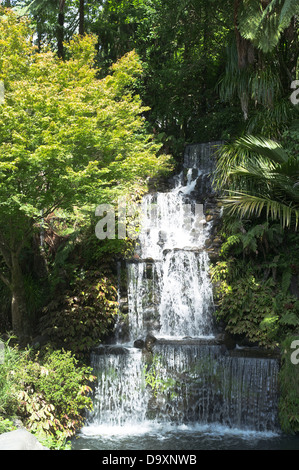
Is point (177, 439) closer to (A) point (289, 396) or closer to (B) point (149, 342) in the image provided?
(B) point (149, 342)

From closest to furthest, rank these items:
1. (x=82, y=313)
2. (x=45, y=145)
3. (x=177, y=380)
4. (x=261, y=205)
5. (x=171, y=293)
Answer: (x=45, y=145) < (x=177, y=380) < (x=261, y=205) < (x=82, y=313) < (x=171, y=293)

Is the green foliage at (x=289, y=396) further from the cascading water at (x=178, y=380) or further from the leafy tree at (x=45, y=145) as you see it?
the leafy tree at (x=45, y=145)

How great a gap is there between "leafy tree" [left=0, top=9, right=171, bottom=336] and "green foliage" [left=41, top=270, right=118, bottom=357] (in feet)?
2.41

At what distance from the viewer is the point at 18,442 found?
5.27 m

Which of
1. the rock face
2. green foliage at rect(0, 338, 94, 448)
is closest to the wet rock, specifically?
green foliage at rect(0, 338, 94, 448)

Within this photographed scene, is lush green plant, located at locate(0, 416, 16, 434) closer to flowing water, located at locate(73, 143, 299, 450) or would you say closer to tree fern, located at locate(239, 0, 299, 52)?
flowing water, located at locate(73, 143, 299, 450)

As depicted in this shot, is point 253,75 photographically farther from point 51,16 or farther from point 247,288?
point 51,16

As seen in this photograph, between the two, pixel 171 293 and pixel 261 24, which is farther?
pixel 261 24

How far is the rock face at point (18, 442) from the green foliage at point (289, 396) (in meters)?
4.95

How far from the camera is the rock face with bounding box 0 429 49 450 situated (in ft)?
17.0

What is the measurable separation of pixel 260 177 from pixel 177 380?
4.72m

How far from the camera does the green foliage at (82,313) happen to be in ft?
33.1

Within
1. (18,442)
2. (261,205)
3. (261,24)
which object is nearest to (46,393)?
(18,442)
